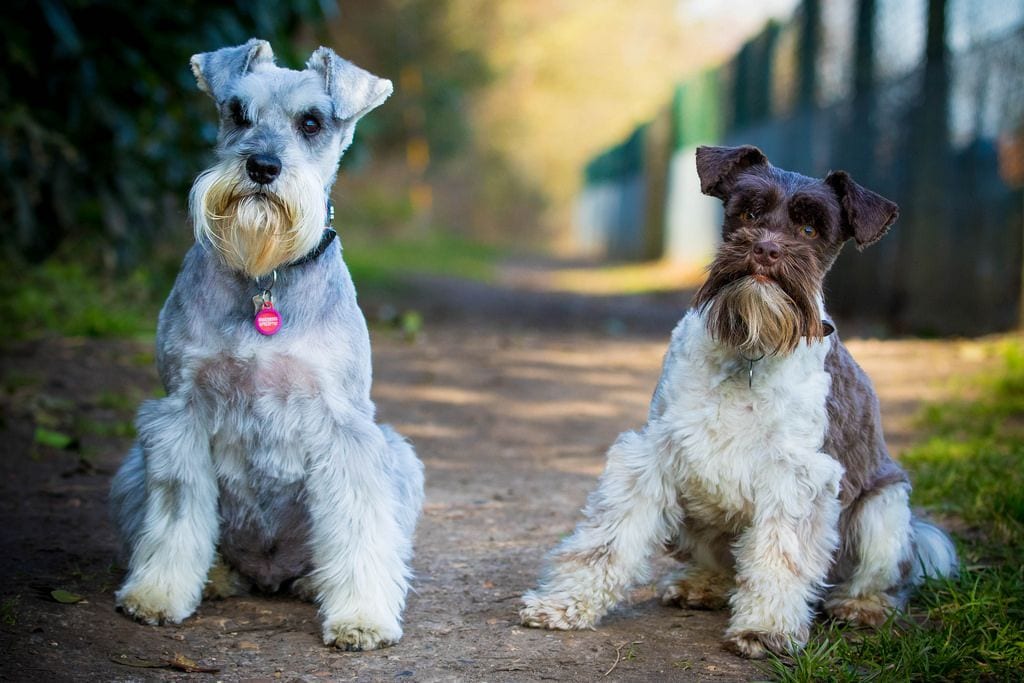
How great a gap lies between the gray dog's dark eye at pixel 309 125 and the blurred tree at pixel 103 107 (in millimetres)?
4086

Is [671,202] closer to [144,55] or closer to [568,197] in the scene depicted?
[144,55]

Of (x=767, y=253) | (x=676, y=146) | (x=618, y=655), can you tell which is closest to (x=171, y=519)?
(x=618, y=655)

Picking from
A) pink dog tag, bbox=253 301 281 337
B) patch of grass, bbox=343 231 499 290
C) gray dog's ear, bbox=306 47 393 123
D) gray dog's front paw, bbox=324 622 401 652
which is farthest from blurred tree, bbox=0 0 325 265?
gray dog's front paw, bbox=324 622 401 652

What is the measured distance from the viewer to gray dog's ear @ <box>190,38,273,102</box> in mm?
3691

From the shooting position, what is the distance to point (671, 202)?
70.0 ft

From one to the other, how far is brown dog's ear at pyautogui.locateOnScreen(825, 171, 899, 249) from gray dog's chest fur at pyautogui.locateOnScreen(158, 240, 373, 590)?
164 centimetres

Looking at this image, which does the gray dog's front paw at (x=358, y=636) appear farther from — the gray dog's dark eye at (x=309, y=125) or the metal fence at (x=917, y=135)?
the metal fence at (x=917, y=135)

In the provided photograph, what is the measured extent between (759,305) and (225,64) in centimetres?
196

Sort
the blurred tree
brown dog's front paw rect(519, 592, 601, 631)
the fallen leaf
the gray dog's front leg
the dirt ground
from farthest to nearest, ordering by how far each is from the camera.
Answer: the blurred tree < brown dog's front paw rect(519, 592, 601, 631) < the gray dog's front leg < the dirt ground < the fallen leaf

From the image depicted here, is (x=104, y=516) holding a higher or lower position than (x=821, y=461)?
lower

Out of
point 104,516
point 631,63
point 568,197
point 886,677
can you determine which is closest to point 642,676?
point 886,677

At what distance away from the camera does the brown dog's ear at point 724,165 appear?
3.67 m

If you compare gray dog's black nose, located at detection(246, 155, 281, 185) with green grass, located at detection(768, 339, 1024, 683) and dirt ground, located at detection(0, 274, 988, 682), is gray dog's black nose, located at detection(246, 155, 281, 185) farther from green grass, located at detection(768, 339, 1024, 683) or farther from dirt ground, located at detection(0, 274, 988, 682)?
green grass, located at detection(768, 339, 1024, 683)

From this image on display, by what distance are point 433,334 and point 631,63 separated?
3633 cm
